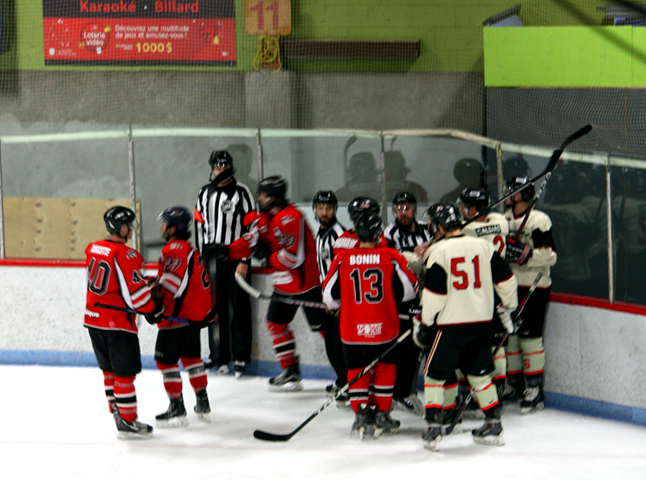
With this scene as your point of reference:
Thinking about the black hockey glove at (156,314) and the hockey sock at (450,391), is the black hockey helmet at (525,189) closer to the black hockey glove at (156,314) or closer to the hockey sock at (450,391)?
the hockey sock at (450,391)

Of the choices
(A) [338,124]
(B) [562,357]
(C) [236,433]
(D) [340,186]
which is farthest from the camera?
(A) [338,124]

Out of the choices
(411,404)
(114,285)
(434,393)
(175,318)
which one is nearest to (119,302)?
(114,285)

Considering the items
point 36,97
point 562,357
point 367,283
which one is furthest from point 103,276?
point 36,97

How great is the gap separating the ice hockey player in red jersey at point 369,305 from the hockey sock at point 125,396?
104 cm

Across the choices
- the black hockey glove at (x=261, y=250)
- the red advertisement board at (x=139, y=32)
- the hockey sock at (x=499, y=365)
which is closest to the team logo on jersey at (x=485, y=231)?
the hockey sock at (x=499, y=365)

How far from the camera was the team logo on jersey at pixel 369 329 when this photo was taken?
136 inches

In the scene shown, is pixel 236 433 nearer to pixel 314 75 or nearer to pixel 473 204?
pixel 473 204

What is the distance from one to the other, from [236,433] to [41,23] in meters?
7.07

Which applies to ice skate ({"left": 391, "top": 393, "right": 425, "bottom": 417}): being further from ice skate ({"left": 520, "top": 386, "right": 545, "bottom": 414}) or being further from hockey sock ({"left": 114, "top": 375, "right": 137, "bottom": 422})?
hockey sock ({"left": 114, "top": 375, "right": 137, "bottom": 422})

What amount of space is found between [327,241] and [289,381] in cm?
97

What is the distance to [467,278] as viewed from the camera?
324 cm

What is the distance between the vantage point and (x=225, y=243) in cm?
472

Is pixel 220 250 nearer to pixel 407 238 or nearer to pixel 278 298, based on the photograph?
pixel 278 298

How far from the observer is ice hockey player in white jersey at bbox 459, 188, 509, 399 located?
3.74 meters
